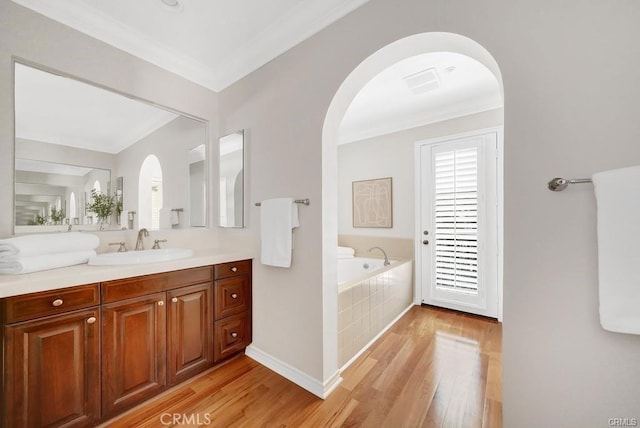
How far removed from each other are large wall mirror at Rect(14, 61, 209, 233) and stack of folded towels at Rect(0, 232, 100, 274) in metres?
0.27

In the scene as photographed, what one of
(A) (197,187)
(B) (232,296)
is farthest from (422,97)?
(B) (232,296)

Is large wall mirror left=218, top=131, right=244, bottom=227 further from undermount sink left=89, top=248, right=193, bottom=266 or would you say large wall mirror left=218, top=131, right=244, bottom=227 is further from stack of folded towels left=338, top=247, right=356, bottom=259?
stack of folded towels left=338, top=247, right=356, bottom=259

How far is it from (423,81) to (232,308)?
106 inches

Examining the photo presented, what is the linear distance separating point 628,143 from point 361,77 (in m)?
1.25

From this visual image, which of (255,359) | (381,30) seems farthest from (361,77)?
(255,359)

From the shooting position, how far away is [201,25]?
171 centimetres

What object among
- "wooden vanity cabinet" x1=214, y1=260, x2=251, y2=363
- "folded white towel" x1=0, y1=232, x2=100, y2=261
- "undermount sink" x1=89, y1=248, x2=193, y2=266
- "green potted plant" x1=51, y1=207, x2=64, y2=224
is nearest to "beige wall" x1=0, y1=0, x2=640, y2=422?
"green potted plant" x1=51, y1=207, x2=64, y2=224

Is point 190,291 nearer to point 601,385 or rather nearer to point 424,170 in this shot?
point 601,385

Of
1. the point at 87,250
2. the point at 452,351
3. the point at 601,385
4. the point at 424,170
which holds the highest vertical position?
the point at 424,170

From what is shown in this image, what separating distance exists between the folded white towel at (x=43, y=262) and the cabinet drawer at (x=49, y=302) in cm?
19

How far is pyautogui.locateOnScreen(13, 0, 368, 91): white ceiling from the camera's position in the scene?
1.53 meters

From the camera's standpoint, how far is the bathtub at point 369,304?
1898 millimetres

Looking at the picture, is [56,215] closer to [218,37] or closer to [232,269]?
[232,269]

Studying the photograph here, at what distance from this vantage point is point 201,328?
1747mm
